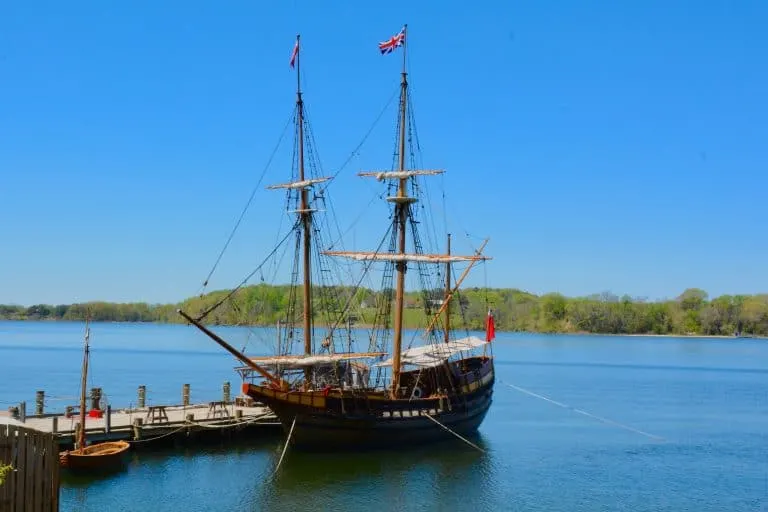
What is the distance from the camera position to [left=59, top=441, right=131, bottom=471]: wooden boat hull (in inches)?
1446

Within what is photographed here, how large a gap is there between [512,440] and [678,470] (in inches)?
444

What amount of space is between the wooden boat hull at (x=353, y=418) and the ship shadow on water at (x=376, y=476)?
Result: 0.58 m

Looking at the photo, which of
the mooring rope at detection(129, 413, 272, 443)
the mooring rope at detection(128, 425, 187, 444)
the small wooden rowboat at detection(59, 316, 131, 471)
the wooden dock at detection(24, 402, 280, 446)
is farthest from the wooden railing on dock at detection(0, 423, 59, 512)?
the mooring rope at detection(129, 413, 272, 443)

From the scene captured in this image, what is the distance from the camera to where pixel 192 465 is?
41.0 meters

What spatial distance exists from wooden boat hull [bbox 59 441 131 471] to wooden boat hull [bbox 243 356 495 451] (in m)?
6.95

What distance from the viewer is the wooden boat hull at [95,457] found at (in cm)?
3672

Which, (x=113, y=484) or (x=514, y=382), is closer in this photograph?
(x=113, y=484)

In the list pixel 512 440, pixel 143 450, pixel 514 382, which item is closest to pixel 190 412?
pixel 143 450

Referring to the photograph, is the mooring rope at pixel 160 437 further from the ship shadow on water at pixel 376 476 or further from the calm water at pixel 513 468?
the ship shadow on water at pixel 376 476

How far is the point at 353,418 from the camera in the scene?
145 feet

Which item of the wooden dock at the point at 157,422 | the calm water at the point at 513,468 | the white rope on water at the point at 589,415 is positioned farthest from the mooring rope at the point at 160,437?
the white rope on water at the point at 589,415

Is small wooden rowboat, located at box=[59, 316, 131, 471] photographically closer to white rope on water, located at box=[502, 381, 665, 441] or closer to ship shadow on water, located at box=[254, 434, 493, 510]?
ship shadow on water, located at box=[254, 434, 493, 510]

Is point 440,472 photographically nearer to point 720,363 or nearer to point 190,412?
point 190,412

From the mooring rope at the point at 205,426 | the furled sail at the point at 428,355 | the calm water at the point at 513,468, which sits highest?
the furled sail at the point at 428,355
